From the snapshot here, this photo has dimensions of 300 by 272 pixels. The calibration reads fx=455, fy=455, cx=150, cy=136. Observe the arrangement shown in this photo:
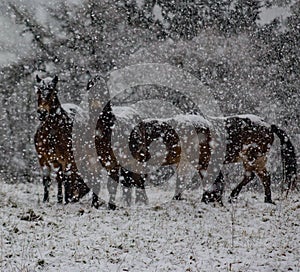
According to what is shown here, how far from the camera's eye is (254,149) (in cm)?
1169

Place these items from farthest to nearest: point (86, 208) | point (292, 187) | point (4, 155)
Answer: point (4, 155)
point (292, 187)
point (86, 208)

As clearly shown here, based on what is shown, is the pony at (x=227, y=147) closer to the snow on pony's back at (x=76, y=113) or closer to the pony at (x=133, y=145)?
the pony at (x=133, y=145)

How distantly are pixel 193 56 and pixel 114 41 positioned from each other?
385cm

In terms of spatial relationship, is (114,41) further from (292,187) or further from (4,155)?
(292,187)

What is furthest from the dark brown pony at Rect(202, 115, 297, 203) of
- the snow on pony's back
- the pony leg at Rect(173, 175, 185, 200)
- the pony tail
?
the snow on pony's back

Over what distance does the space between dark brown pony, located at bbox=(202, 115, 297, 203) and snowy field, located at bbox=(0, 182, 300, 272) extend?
29.9 inches

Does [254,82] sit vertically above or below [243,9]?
below

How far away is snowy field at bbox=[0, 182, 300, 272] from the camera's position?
6.59m

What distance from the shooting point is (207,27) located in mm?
20609

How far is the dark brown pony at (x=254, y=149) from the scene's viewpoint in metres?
11.6

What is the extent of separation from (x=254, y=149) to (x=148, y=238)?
489cm

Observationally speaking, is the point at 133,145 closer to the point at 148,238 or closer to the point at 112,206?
the point at 112,206

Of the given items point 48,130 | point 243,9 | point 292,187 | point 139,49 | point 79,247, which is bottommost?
point 79,247

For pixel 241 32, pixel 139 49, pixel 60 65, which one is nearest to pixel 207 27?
pixel 241 32
